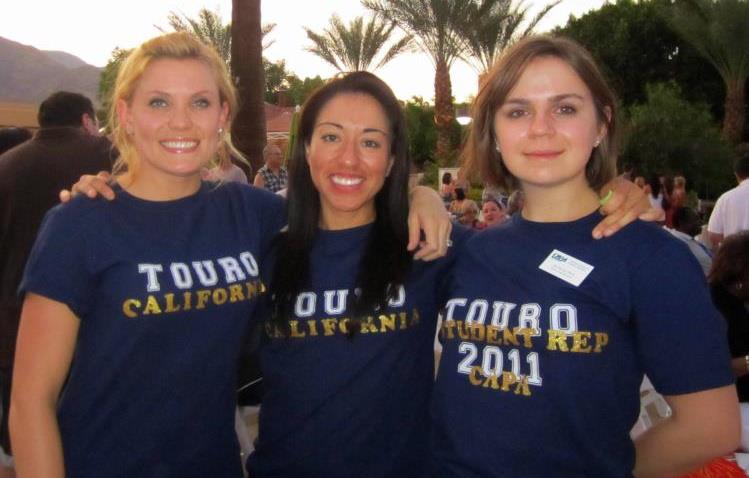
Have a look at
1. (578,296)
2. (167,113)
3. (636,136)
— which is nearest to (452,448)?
(578,296)

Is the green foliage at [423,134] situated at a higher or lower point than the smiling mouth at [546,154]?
lower

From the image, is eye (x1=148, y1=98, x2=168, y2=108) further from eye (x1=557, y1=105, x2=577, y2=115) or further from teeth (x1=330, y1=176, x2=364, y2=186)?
eye (x1=557, y1=105, x2=577, y2=115)

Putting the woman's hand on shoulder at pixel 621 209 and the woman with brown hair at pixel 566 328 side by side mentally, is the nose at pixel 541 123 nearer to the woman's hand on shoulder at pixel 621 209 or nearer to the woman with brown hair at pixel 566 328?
the woman with brown hair at pixel 566 328

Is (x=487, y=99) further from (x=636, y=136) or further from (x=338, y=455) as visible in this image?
(x=636, y=136)

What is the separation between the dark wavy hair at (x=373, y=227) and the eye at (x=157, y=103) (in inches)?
19.2

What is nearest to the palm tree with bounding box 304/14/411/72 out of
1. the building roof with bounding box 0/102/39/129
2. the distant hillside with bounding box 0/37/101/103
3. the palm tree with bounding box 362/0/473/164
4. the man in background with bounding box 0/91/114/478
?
the palm tree with bounding box 362/0/473/164

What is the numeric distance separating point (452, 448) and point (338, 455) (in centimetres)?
35

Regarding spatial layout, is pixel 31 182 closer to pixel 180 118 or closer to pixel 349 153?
pixel 180 118

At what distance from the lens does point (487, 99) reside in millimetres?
2145

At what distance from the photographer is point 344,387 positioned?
215 centimetres

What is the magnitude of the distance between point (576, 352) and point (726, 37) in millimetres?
25252

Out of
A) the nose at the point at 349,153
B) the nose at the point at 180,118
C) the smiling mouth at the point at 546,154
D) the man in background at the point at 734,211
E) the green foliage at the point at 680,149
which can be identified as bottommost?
the green foliage at the point at 680,149

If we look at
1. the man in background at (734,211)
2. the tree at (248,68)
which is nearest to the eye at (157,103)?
the man in background at (734,211)

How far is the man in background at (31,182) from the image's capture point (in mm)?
3852
